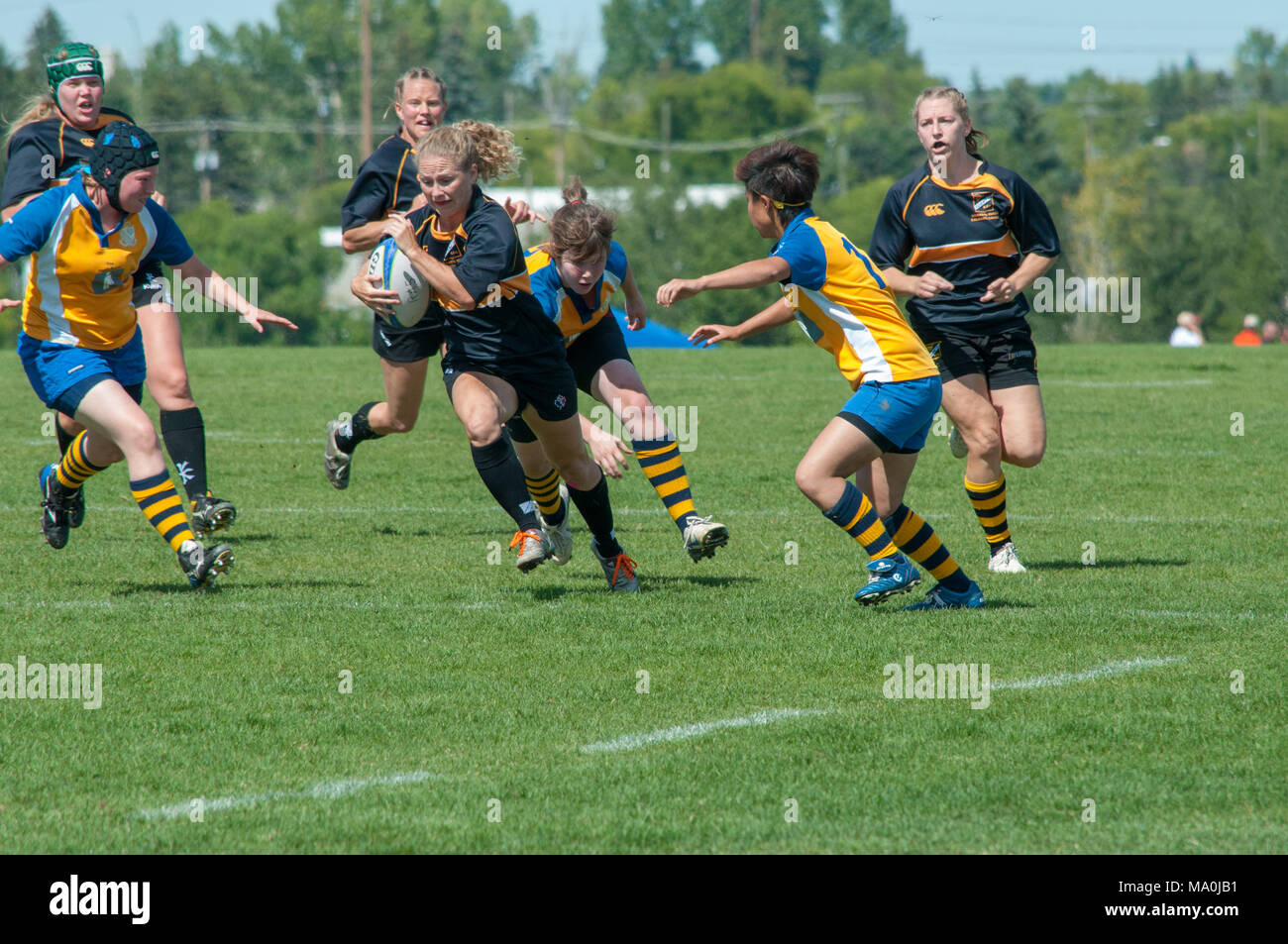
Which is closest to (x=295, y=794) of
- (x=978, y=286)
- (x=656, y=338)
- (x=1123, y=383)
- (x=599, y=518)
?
(x=599, y=518)

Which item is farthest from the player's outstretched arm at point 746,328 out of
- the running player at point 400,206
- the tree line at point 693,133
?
the tree line at point 693,133

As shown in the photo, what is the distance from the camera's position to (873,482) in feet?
25.7

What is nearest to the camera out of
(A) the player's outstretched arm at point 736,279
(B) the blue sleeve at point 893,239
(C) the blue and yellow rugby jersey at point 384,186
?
(A) the player's outstretched arm at point 736,279

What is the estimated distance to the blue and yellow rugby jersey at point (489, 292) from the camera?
7285 millimetres

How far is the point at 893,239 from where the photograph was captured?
838 cm

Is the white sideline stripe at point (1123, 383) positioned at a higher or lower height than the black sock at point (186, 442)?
lower

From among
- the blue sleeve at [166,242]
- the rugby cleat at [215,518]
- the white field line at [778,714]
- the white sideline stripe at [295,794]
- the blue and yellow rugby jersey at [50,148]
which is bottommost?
the white field line at [778,714]

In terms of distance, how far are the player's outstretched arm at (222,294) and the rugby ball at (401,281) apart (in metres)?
0.50

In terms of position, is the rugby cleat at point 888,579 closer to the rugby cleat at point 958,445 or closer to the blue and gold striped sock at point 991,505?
the blue and gold striped sock at point 991,505

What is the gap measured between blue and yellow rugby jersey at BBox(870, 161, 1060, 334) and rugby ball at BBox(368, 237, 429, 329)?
233 centimetres

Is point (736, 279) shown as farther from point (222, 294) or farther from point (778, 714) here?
point (222, 294)

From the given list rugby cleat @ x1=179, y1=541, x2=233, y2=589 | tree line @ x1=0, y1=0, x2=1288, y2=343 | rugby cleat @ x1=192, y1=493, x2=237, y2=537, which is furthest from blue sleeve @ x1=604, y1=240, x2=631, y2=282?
tree line @ x1=0, y1=0, x2=1288, y2=343

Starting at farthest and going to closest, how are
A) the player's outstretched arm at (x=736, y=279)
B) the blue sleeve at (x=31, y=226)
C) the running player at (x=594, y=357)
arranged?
1. the running player at (x=594, y=357)
2. the blue sleeve at (x=31, y=226)
3. the player's outstretched arm at (x=736, y=279)

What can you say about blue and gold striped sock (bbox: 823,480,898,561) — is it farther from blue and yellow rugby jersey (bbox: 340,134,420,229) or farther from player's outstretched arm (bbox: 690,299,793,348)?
blue and yellow rugby jersey (bbox: 340,134,420,229)
